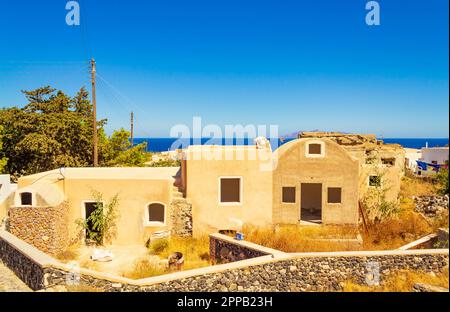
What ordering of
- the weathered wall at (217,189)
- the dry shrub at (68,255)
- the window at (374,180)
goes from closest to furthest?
the dry shrub at (68,255) < the weathered wall at (217,189) < the window at (374,180)

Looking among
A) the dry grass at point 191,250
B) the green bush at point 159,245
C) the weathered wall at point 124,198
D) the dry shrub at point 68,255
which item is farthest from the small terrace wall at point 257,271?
the green bush at point 159,245

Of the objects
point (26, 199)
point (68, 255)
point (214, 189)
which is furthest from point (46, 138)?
point (214, 189)

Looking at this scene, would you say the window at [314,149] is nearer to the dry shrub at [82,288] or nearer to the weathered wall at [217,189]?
the weathered wall at [217,189]

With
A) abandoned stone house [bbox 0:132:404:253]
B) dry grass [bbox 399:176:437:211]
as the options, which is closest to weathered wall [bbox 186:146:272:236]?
abandoned stone house [bbox 0:132:404:253]

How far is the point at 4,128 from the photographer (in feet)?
78.3

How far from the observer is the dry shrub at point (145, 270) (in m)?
11.0

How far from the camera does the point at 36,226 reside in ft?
44.9

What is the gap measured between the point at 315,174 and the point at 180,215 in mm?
6384

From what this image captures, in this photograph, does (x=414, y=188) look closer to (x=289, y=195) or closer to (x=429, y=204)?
(x=429, y=204)

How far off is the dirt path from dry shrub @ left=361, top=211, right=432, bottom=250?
477 inches

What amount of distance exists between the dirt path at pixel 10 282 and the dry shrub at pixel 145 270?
2959mm

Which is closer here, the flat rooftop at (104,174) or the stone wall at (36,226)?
the stone wall at (36,226)

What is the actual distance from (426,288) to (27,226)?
46.1 feet

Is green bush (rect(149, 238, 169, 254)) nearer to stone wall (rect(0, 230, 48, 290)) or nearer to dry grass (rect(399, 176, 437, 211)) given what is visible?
stone wall (rect(0, 230, 48, 290))
